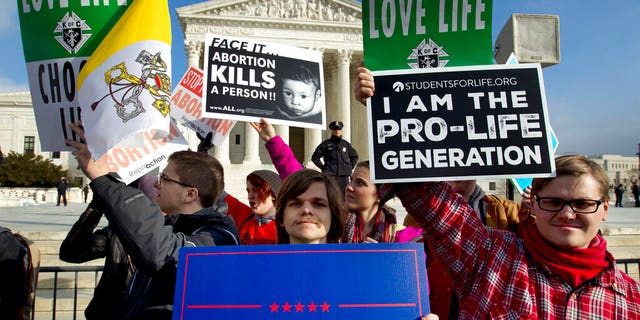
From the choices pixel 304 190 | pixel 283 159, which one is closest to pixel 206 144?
pixel 283 159

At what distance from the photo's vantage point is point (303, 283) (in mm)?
1688

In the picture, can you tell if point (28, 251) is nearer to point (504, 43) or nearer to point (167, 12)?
point (167, 12)

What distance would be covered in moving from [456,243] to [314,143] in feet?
112

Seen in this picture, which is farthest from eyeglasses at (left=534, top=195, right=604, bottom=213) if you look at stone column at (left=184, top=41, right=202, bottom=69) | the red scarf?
stone column at (left=184, top=41, right=202, bottom=69)

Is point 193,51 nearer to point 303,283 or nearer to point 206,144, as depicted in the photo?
point 206,144

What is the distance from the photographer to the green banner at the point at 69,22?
2.93 metres

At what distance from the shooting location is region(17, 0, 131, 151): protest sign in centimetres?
293

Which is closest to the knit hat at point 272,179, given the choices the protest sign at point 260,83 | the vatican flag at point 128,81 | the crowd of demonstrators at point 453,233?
the protest sign at point 260,83

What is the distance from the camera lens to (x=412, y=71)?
2332mm

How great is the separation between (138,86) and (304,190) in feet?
3.86

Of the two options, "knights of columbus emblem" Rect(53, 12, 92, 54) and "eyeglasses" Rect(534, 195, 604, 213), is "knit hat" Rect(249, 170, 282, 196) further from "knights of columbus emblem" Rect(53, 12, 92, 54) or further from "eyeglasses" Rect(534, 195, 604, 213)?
"eyeglasses" Rect(534, 195, 604, 213)

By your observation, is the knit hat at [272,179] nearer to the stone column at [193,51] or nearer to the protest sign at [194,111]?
the protest sign at [194,111]

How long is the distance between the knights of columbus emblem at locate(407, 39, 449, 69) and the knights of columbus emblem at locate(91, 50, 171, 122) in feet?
4.90

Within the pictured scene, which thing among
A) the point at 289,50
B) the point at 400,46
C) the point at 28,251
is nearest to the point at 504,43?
the point at 289,50
